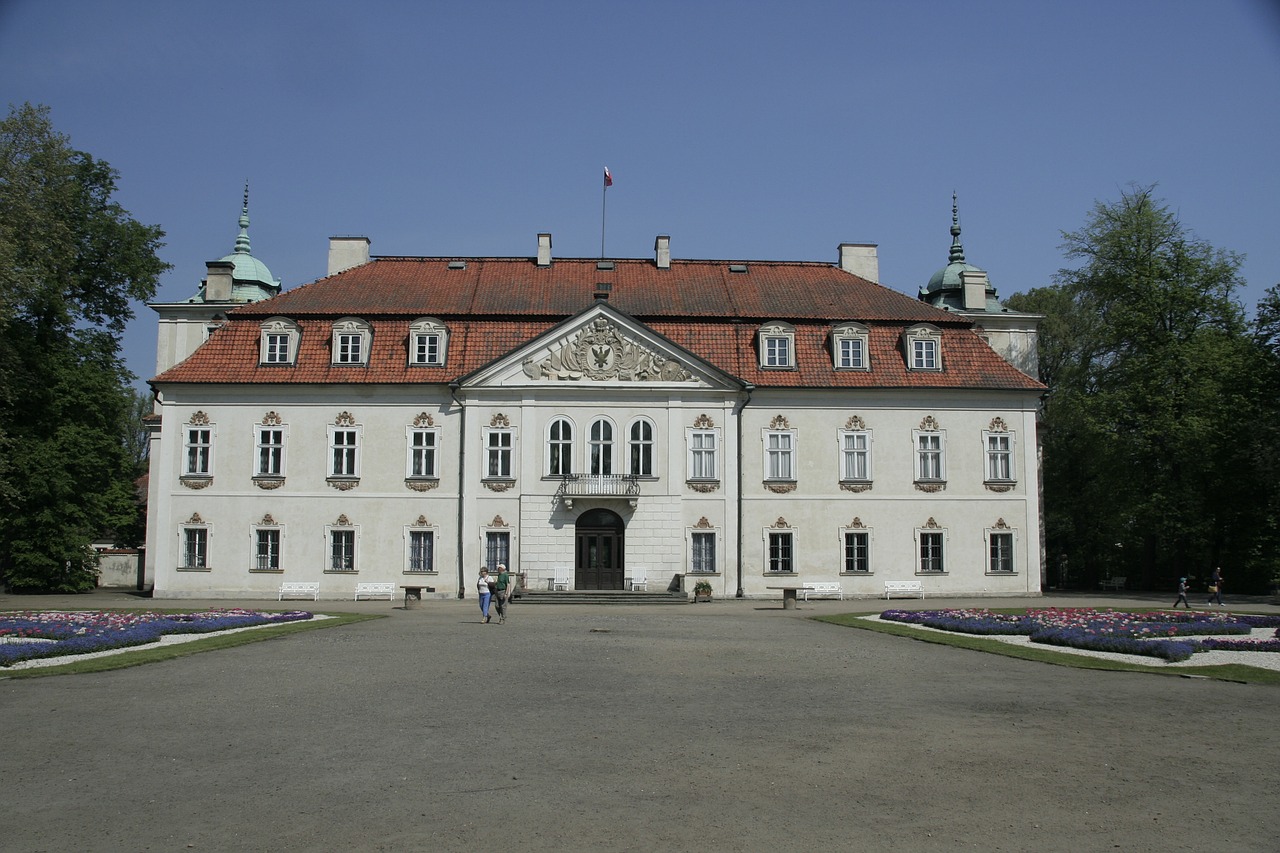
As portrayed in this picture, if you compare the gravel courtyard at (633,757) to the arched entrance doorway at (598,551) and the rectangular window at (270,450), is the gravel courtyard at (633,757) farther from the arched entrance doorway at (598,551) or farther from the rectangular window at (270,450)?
the rectangular window at (270,450)

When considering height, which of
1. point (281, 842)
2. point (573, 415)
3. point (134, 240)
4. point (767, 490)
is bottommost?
point (281, 842)

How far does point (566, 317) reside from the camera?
143 feet

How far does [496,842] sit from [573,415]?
113 feet

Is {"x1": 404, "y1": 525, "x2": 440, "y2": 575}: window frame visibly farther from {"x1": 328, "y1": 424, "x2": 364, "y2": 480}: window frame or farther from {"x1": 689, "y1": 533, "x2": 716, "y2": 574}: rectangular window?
{"x1": 689, "y1": 533, "x2": 716, "y2": 574}: rectangular window

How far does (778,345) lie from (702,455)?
18.0 feet

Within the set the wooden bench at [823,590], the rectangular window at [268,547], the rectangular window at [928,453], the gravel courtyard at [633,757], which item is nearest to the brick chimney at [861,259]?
the rectangular window at [928,453]

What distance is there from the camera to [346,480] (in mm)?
42688

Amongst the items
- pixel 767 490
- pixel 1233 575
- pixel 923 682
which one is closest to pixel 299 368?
pixel 767 490

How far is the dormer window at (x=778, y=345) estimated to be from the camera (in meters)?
44.0

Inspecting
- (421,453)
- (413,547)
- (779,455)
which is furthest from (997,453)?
(413,547)

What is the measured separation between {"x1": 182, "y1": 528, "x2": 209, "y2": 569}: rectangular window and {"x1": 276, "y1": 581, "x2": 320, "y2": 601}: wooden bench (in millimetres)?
3321

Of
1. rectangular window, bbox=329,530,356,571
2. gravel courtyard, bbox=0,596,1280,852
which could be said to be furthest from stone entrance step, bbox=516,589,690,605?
gravel courtyard, bbox=0,596,1280,852

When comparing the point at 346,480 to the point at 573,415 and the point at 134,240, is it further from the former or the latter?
the point at 134,240

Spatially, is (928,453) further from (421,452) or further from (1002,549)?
(421,452)
